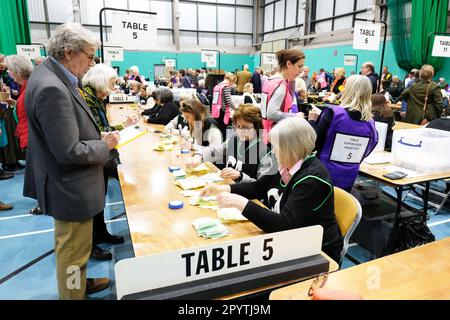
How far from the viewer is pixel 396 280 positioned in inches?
44.1

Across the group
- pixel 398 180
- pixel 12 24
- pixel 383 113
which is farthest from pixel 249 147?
pixel 12 24

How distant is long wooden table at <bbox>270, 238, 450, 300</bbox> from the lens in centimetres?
104

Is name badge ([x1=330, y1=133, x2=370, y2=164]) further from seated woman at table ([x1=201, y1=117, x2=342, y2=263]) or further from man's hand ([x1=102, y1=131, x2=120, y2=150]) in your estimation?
man's hand ([x1=102, y1=131, x2=120, y2=150])

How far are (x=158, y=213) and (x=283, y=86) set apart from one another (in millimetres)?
1753

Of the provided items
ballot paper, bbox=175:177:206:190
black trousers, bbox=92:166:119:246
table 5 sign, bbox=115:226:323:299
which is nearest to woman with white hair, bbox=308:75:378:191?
ballot paper, bbox=175:177:206:190

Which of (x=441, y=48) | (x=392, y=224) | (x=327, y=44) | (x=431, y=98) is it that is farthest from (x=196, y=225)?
(x=327, y=44)

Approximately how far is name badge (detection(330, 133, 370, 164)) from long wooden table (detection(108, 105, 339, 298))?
91 cm

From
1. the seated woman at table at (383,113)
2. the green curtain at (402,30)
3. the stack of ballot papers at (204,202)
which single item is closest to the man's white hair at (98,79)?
the stack of ballot papers at (204,202)

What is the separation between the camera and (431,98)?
4.99m

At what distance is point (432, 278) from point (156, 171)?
1862 millimetres

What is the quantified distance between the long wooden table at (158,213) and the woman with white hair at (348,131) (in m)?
0.87

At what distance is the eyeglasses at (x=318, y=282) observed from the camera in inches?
41.1

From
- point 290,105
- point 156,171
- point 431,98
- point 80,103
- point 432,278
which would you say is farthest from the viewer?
point 431,98
